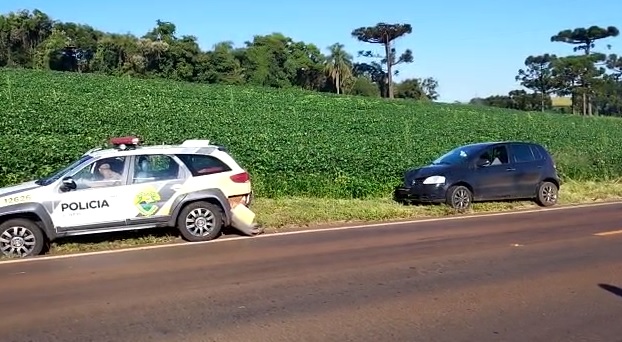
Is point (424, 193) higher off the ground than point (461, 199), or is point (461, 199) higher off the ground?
point (424, 193)

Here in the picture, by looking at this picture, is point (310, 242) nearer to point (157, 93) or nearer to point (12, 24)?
point (157, 93)

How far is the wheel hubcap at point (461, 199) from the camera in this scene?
16000mm

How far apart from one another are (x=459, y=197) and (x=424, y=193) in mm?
811

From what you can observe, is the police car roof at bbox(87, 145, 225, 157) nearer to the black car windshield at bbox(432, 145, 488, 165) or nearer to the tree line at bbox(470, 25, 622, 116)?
the black car windshield at bbox(432, 145, 488, 165)

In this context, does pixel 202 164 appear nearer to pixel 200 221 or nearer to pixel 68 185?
pixel 200 221

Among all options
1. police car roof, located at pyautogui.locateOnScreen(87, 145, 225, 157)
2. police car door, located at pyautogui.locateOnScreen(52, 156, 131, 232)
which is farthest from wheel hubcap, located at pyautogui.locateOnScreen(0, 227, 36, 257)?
police car roof, located at pyautogui.locateOnScreen(87, 145, 225, 157)

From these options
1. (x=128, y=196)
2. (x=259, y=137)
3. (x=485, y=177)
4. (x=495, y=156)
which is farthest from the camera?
(x=259, y=137)

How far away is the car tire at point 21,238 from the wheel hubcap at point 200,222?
2287mm

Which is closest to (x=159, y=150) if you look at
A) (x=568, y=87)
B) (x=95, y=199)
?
(x=95, y=199)

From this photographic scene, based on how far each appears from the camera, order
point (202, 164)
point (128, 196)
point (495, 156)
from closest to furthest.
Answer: point (128, 196) < point (202, 164) < point (495, 156)

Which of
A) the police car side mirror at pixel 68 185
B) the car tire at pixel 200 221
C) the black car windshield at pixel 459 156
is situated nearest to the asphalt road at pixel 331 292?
the car tire at pixel 200 221

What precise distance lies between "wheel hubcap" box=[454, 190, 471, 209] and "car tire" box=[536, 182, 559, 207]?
236 cm

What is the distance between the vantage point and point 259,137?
58.6ft

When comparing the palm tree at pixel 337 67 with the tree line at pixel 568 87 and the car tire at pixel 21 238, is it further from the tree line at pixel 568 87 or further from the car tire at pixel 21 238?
the car tire at pixel 21 238
